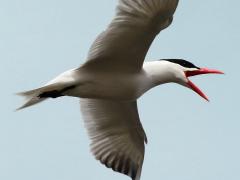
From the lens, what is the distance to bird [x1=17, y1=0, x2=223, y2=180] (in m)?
9.12

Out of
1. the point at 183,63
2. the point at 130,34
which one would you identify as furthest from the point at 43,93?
the point at 183,63

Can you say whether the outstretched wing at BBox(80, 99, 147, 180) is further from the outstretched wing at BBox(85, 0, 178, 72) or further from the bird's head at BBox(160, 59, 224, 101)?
the outstretched wing at BBox(85, 0, 178, 72)

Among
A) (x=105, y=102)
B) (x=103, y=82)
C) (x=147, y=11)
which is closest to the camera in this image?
(x=147, y=11)

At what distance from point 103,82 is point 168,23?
1.13 meters

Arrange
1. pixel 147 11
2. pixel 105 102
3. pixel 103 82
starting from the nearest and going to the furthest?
pixel 147 11 → pixel 103 82 → pixel 105 102

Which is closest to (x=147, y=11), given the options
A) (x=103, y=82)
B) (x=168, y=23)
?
(x=168, y=23)

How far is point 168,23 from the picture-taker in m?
9.12

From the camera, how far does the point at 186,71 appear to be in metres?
10.6

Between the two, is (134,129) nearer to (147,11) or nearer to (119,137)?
(119,137)

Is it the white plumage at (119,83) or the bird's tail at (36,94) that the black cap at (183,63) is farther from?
the bird's tail at (36,94)

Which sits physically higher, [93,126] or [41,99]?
[41,99]

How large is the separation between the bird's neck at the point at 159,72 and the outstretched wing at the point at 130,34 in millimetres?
187

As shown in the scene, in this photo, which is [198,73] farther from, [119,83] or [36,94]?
[36,94]

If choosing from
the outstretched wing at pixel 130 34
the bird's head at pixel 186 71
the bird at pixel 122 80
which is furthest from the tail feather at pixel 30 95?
the bird's head at pixel 186 71
